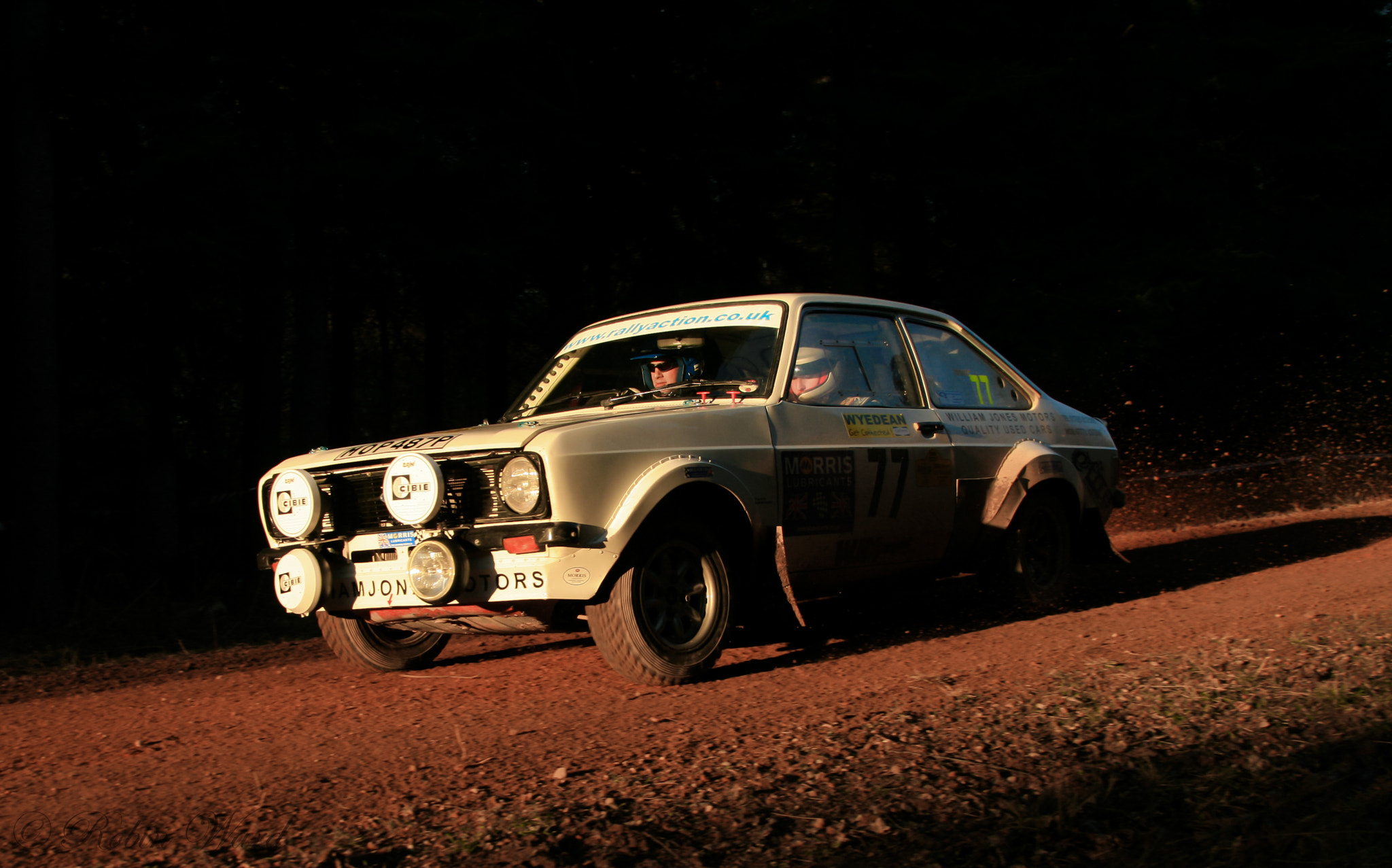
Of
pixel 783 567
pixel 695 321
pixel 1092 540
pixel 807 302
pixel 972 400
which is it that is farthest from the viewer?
pixel 1092 540

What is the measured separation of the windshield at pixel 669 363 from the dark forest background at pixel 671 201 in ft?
18.0

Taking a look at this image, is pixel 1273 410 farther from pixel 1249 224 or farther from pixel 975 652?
pixel 975 652

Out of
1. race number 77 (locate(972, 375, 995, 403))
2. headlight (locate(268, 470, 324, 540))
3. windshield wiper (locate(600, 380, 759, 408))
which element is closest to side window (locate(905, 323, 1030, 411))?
race number 77 (locate(972, 375, 995, 403))

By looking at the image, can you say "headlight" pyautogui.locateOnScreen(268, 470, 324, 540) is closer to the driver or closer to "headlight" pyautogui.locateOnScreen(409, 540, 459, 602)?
"headlight" pyautogui.locateOnScreen(409, 540, 459, 602)

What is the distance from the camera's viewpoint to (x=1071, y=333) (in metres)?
16.1

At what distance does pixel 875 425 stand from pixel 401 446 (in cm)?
241

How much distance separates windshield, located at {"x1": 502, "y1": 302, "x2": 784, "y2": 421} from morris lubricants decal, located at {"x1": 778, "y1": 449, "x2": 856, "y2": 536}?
405mm

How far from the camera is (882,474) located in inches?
242

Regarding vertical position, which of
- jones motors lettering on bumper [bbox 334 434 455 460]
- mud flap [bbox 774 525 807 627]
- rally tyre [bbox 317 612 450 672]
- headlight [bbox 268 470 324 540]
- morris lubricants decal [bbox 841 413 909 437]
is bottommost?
rally tyre [bbox 317 612 450 672]

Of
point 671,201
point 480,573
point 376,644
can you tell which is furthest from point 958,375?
point 671,201

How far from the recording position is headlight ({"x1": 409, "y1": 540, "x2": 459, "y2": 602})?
16.1 feet

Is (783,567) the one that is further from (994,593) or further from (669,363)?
(994,593)

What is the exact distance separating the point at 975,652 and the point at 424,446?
109 inches

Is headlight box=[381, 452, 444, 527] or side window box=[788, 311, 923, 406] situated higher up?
side window box=[788, 311, 923, 406]
